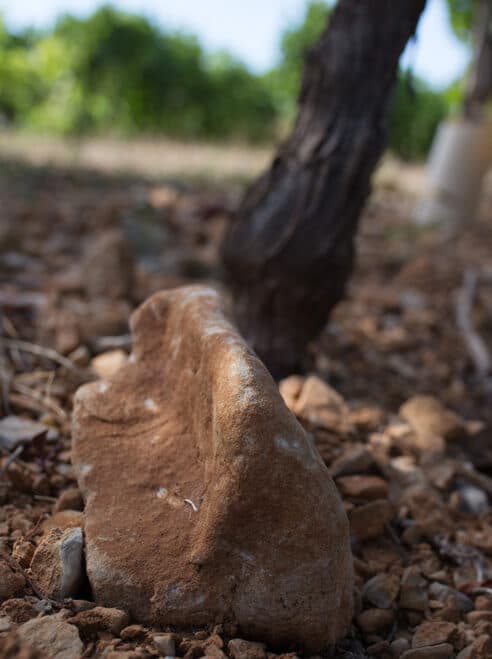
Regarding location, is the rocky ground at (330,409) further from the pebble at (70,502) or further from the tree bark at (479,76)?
the tree bark at (479,76)

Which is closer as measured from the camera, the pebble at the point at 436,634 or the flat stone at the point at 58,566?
the flat stone at the point at 58,566

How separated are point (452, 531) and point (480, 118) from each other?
17.9ft

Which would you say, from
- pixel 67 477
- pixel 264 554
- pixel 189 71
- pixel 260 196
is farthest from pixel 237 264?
pixel 189 71

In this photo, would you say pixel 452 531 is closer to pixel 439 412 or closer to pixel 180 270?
pixel 439 412

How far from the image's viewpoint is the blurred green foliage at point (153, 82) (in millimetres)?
15773

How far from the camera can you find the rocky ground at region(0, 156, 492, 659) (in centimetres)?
169

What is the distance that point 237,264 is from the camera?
10.7 feet

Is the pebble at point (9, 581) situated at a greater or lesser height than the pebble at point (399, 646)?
greater

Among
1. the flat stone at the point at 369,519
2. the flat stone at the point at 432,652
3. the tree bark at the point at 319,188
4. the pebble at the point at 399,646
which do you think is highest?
the tree bark at the point at 319,188

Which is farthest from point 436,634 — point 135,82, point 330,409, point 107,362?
point 135,82

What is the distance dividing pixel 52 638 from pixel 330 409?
1532 millimetres

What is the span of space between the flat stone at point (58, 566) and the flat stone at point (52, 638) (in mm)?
156

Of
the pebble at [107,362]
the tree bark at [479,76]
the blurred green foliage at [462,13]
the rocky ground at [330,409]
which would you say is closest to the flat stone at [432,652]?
the rocky ground at [330,409]

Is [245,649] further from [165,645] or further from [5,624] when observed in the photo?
[5,624]
